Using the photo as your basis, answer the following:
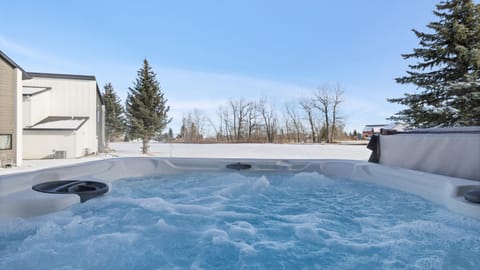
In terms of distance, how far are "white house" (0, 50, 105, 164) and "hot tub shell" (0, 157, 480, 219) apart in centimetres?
515

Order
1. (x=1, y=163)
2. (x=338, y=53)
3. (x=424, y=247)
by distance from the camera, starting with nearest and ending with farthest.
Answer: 1. (x=424, y=247)
2. (x=1, y=163)
3. (x=338, y=53)

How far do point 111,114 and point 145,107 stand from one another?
23.4 ft

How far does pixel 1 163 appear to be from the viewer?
643cm

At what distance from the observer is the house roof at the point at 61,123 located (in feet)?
27.4

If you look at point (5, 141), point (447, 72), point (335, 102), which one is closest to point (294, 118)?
point (335, 102)

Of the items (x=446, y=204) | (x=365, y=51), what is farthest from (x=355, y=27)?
(x=446, y=204)

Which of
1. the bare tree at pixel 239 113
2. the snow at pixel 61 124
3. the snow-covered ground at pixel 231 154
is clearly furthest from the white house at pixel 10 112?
the bare tree at pixel 239 113

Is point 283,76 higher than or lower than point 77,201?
higher

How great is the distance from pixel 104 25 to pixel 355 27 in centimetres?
777

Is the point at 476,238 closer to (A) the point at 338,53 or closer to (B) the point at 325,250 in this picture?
(B) the point at 325,250

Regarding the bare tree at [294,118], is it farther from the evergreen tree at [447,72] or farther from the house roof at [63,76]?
the house roof at [63,76]

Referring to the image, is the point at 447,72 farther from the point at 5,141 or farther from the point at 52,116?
the point at 52,116

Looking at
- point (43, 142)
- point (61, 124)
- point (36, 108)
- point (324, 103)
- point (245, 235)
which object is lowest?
point (245, 235)

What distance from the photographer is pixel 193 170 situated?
4391mm
